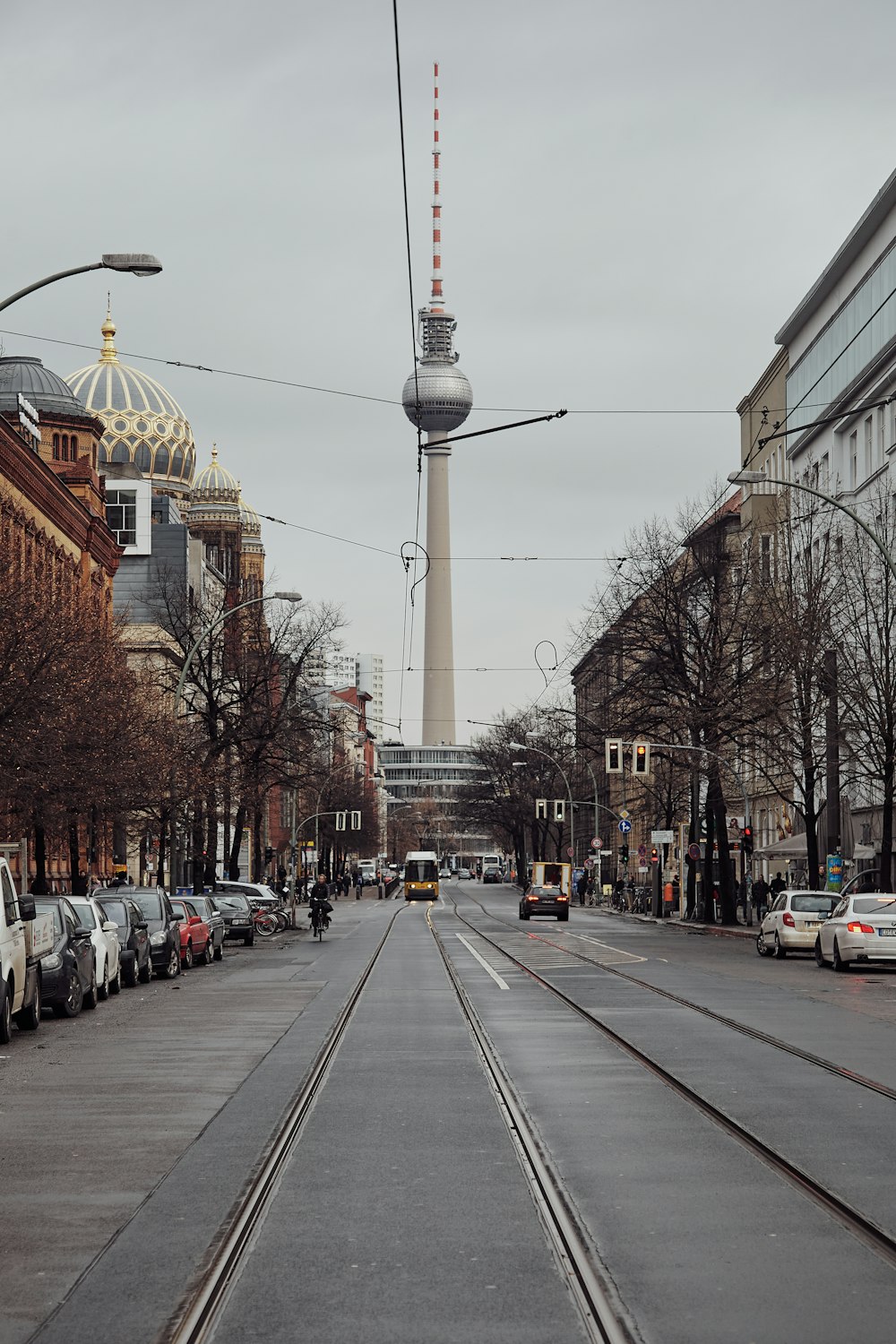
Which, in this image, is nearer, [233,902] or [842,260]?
[233,902]

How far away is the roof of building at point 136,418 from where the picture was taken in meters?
118

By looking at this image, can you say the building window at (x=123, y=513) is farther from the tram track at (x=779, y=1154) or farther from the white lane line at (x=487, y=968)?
the tram track at (x=779, y=1154)

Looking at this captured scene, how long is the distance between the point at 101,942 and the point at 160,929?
7.08m

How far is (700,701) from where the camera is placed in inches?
2153

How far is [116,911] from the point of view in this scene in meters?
31.1

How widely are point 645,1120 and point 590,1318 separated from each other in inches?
236

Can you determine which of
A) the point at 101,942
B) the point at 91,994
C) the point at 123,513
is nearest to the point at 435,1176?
the point at 91,994

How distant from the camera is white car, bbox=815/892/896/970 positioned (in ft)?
109

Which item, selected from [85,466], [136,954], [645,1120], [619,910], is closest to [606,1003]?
[136,954]

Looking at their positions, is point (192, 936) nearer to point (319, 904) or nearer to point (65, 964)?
point (65, 964)

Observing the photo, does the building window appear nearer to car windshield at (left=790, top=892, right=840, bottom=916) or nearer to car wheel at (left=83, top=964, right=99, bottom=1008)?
car windshield at (left=790, top=892, right=840, bottom=916)

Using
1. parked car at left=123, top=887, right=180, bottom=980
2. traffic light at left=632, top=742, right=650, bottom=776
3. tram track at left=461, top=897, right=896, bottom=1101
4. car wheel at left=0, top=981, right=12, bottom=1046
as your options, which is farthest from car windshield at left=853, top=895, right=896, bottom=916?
traffic light at left=632, top=742, right=650, bottom=776

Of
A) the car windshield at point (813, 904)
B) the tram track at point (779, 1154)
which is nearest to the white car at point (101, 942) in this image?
the tram track at point (779, 1154)

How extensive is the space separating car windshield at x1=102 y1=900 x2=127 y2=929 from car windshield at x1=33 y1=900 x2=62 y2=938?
5858mm
